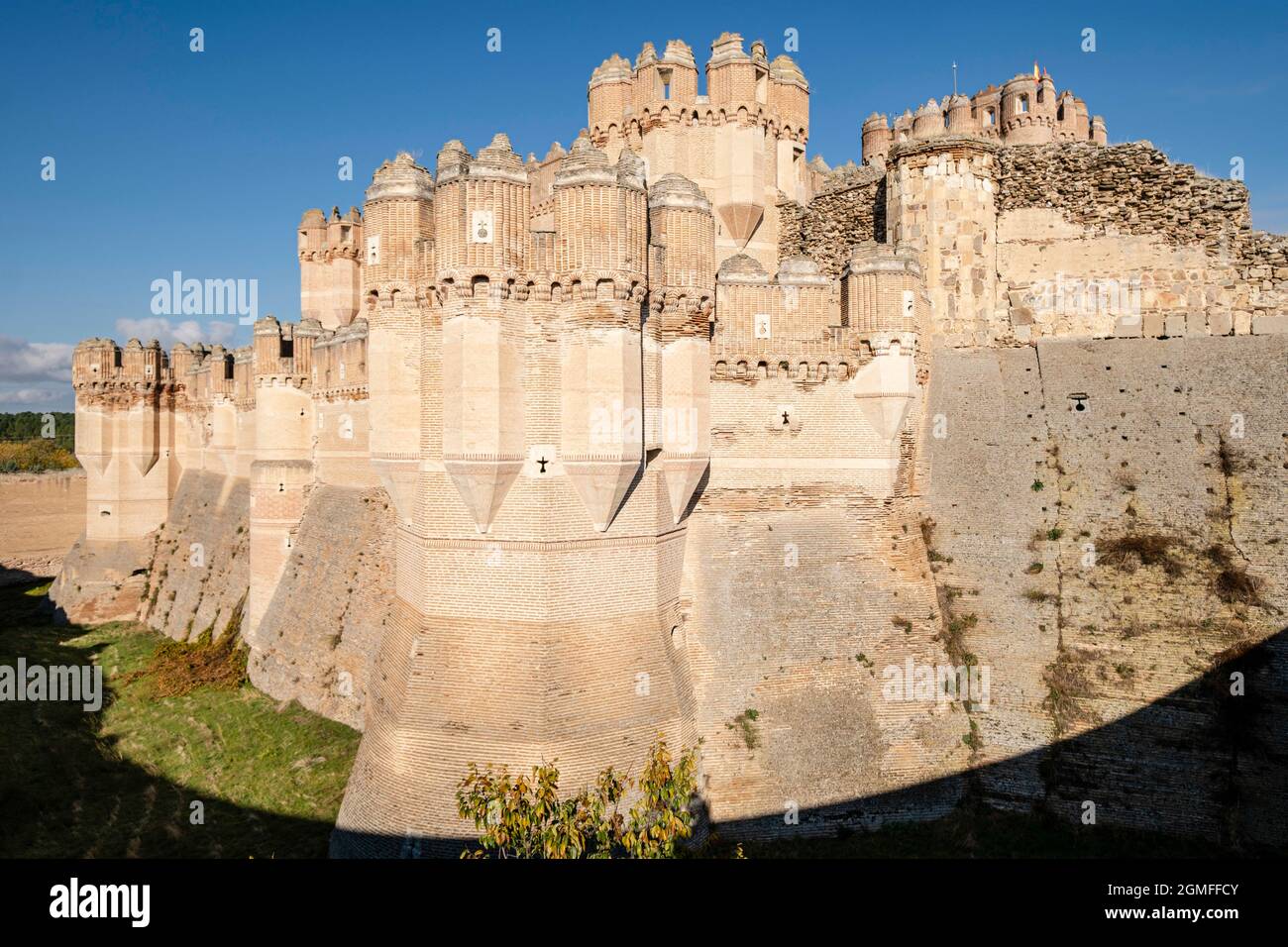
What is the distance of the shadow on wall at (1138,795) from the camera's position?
13.3 meters

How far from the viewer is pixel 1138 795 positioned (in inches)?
554

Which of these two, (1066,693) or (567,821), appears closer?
(567,821)

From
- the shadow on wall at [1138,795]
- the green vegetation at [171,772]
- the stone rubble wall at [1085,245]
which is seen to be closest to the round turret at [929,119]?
the stone rubble wall at [1085,245]

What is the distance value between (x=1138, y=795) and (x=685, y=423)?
34.7 ft

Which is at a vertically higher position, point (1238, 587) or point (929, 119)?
point (929, 119)

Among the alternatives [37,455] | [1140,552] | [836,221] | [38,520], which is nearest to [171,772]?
[836,221]

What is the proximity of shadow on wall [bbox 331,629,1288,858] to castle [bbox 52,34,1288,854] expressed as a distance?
28 cm

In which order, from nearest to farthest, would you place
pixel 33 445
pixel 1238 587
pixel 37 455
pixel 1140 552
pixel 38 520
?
pixel 1238 587
pixel 1140 552
pixel 38 520
pixel 37 455
pixel 33 445

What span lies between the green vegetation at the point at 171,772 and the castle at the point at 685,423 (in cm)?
148

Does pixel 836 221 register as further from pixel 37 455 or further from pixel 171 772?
pixel 37 455

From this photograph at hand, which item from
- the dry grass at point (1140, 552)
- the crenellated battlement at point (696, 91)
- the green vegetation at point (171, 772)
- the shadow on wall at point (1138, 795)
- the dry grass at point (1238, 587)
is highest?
the crenellated battlement at point (696, 91)

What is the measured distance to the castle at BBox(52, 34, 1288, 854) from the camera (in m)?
13.9

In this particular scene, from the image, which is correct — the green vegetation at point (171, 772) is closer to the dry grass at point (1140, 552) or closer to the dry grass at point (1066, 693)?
the dry grass at point (1066, 693)

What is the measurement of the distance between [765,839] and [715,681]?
2.98 meters
